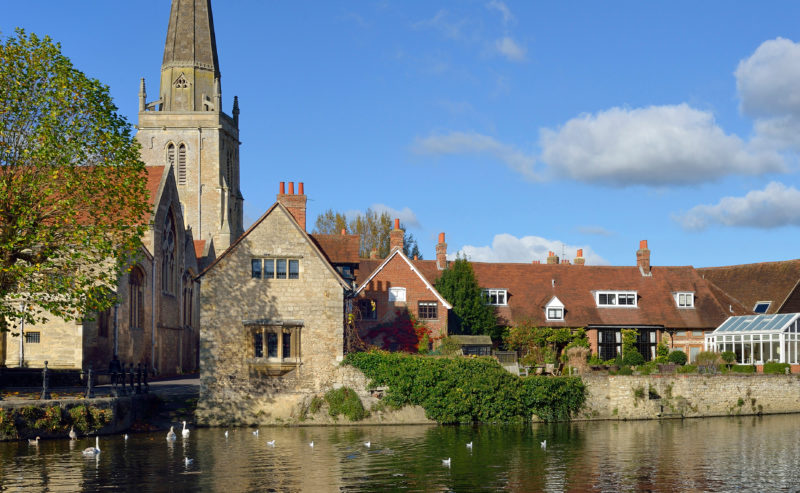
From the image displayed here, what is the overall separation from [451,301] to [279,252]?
1785cm

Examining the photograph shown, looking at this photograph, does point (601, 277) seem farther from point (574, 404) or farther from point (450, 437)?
point (450, 437)

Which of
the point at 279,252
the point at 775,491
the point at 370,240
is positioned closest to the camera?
the point at 775,491

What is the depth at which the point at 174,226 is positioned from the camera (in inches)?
2355

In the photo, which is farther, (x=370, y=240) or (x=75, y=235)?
(x=370, y=240)

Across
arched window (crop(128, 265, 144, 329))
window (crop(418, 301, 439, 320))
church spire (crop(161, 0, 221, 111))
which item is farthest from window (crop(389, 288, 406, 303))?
church spire (crop(161, 0, 221, 111))

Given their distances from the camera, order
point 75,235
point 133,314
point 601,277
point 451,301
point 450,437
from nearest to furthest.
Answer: point 75,235 < point 450,437 < point 133,314 < point 451,301 < point 601,277

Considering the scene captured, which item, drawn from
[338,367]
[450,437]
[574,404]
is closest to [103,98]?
[338,367]

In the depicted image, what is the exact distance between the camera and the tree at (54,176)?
31234 mm

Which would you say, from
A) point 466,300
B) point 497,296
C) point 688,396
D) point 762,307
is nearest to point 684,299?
point 762,307

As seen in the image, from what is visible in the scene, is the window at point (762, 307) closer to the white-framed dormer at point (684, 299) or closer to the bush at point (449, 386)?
the white-framed dormer at point (684, 299)

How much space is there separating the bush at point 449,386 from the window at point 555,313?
1828 cm

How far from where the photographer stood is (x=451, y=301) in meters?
55.6

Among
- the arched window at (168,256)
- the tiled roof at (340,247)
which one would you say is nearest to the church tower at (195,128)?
the arched window at (168,256)

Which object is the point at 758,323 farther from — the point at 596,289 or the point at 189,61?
the point at 189,61
